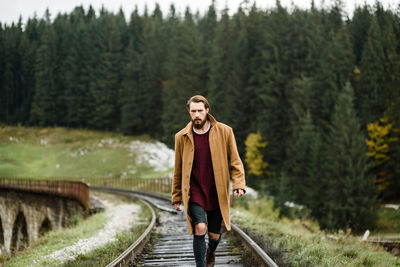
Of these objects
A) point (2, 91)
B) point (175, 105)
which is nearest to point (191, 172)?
point (175, 105)

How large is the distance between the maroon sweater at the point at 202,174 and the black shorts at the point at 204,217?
0.06 meters

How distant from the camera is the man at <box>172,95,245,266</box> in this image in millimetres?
4359

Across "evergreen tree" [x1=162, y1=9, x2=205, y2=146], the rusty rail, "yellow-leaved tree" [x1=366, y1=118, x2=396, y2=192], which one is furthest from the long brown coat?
"evergreen tree" [x1=162, y1=9, x2=205, y2=146]

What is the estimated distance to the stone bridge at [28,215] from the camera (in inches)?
894

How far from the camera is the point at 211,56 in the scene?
54875 mm

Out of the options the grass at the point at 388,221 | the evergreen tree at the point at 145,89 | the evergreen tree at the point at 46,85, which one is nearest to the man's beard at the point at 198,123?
the grass at the point at 388,221

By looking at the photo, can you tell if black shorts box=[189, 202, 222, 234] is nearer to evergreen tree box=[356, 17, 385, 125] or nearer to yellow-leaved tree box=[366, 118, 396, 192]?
yellow-leaved tree box=[366, 118, 396, 192]

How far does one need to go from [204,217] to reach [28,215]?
2494 centimetres

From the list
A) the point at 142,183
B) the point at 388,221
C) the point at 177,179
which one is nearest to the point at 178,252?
the point at 177,179

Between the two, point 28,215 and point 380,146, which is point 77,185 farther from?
point 380,146

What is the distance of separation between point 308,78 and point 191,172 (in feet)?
124

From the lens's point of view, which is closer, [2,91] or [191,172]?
[191,172]

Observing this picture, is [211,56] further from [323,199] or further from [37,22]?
[37,22]

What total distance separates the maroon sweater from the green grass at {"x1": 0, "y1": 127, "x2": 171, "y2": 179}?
121ft
